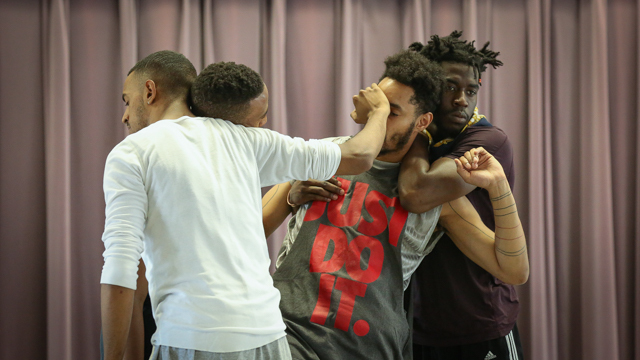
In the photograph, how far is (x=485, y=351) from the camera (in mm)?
1604

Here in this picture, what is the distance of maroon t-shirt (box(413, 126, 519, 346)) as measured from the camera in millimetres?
1592

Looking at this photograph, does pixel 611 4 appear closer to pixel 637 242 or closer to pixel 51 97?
pixel 637 242

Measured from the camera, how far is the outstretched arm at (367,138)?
1.27m

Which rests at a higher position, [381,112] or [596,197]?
[381,112]

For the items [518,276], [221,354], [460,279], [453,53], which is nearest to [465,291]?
[460,279]

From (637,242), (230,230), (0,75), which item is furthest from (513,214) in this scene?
(0,75)

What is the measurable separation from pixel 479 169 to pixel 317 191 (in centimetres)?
46

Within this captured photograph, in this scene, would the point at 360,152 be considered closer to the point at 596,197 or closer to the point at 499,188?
the point at 499,188

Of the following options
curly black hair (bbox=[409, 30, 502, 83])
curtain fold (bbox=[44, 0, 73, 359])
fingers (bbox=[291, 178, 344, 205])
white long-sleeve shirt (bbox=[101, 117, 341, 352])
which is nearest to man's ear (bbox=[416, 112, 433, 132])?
curly black hair (bbox=[409, 30, 502, 83])

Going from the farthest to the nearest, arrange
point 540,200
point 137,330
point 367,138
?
point 540,200 < point 137,330 < point 367,138

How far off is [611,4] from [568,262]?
4.90 feet

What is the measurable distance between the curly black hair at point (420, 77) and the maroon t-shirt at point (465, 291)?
0.55ft

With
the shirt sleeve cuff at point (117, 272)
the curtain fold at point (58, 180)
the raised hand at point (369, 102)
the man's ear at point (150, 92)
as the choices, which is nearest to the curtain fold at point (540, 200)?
the raised hand at point (369, 102)

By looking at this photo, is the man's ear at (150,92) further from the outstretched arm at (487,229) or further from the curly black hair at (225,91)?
the outstretched arm at (487,229)
